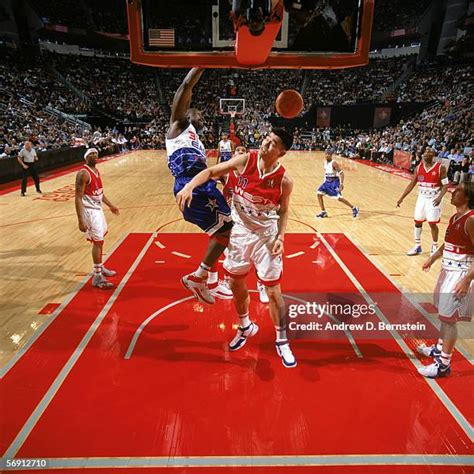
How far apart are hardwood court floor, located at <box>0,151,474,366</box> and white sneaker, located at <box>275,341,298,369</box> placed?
6.41 ft

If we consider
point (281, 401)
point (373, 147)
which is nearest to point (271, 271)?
point (281, 401)

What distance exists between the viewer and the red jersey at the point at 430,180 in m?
6.68

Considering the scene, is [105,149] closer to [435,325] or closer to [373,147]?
[373,147]

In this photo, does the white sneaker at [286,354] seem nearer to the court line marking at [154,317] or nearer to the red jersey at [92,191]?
the court line marking at [154,317]

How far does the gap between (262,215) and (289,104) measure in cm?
117

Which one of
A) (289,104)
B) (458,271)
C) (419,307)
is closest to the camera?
(458,271)

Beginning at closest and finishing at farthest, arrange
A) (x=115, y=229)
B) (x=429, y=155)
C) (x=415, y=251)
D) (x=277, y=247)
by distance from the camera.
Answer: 1. (x=277, y=247)
2. (x=429, y=155)
3. (x=415, y=251)
4. (x=115, y=229)

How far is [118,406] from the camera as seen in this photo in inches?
127

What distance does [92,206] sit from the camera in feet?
17.8

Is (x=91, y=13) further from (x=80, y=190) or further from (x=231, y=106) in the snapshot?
(x=80, y=190)

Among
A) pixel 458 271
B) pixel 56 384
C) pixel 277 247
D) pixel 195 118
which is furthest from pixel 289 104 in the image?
pixel 56 384

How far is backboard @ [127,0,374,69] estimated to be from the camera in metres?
4.20

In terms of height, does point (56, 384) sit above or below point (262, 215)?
below

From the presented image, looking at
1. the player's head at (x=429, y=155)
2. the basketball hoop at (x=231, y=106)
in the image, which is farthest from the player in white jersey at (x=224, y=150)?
the basketball hoop at (x=231, y=106)
